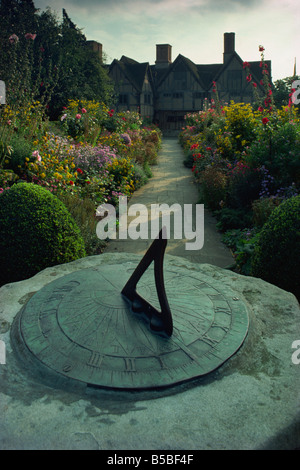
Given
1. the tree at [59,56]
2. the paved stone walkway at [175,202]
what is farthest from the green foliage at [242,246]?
the tree at [59,56]

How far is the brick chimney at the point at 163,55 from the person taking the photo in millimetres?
35906

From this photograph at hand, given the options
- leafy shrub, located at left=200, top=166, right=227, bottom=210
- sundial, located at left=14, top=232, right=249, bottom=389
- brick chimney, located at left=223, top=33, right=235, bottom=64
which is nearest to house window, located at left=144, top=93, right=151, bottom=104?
brick chimney, located at left=223, top=33, right=235, bottom=64

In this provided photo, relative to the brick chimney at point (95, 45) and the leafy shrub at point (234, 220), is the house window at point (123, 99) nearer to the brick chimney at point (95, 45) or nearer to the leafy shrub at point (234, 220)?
the brick chimney at point (95, 45)

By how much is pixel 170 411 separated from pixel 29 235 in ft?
7.49

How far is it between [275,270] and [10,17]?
68.7 ft

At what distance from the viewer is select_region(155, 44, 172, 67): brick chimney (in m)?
35.9

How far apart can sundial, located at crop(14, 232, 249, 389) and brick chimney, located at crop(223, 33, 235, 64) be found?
3373 centimetres

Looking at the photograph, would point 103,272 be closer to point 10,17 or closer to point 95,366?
point 95,366

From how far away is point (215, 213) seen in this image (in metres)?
7.34

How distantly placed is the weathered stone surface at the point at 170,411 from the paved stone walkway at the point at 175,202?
2.98 meters

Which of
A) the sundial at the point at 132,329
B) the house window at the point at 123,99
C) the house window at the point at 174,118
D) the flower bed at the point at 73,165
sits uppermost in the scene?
the house window at the point at 123,99

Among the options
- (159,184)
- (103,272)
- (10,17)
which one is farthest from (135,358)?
(10,17)

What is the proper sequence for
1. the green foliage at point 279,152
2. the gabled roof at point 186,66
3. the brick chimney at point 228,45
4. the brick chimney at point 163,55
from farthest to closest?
1. the brick chimney at point 163,55
2. the gabled roof at point 186,66
3. the brick chimney at point 228,45
4. the green foliage at point 279,152
